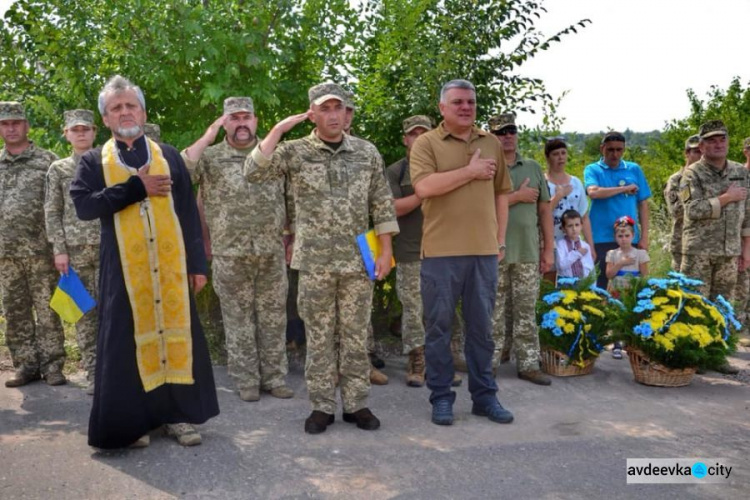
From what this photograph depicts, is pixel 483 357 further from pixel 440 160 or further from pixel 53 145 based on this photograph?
pixel 53 145

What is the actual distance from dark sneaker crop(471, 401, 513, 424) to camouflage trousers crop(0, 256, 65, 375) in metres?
3.52

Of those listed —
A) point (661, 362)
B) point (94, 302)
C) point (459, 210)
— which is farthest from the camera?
point (661, 362)

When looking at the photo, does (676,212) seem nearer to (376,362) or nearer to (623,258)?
(623,258)

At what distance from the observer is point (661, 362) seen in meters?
5.94

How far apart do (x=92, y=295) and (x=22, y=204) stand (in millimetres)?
982

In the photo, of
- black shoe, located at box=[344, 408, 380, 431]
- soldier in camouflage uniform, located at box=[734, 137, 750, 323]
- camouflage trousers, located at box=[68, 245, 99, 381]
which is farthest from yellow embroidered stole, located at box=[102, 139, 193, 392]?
soldier in camouflage uniform, located at box=[734, 137, 750, 323]

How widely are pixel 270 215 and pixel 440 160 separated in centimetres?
150

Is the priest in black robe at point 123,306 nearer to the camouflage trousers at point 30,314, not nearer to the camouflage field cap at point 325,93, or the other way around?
the camouflage field cap at point 325,93

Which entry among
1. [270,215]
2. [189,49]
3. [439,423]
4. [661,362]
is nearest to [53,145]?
[189,49]

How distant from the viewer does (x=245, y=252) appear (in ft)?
18.6

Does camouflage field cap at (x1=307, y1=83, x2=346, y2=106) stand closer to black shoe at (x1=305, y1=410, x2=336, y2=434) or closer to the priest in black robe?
the priest in black robe

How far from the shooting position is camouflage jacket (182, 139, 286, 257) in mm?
5691

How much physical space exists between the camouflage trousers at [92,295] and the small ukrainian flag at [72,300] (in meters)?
0.42

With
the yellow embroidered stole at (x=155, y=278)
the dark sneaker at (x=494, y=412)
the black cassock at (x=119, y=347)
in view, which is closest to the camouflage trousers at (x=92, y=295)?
the black cassock at (x=119, y=347)
